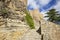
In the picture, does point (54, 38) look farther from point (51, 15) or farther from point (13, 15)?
point (51, 15)

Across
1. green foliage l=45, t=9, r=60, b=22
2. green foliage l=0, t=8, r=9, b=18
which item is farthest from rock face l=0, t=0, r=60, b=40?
green foliage l=45, t=9, r=60, b=22

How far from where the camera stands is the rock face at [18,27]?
19344 millimetres

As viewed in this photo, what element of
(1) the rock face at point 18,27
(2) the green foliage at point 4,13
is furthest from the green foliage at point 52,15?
(2) the green foliage at point 4,13

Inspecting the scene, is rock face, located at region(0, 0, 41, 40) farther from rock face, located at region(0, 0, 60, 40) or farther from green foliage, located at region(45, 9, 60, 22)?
green foliage, located at region(45, 9, 60, 22)

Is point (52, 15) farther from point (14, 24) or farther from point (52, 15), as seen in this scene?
point (14, 24)

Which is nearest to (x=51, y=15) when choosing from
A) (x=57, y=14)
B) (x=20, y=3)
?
(x=57, y=14)

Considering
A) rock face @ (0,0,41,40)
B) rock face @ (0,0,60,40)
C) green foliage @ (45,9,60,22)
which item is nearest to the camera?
rock face @ (0,0,41,40)

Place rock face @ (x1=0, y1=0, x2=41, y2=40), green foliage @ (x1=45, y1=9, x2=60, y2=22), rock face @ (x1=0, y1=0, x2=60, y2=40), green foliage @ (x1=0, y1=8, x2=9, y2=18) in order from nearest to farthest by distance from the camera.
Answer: rock face @ (x1=0, y1=0, x2=41, y2=40)
rock face @ (x1=0, y1=0, x2=60, y2=40)
green foliage @ (x1=0, y1=8, x2=9, y2=18)
green foliage @ (x1=45, y1=9, x2=60, y2=22)

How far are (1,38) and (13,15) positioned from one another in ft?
14.8

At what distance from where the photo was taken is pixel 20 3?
24.3 metres

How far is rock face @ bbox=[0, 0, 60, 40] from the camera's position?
1934 centimetres

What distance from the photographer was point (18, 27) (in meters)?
21.2

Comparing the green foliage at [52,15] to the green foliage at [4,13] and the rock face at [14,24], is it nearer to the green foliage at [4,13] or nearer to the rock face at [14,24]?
the rock face at [14,24]

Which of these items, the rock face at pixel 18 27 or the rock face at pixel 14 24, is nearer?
the rock face at pixel 14 24
